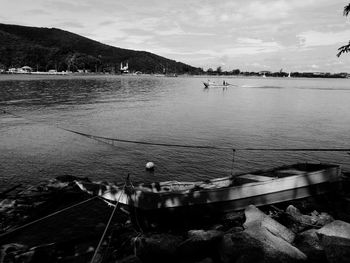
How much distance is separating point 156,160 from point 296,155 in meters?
13.2

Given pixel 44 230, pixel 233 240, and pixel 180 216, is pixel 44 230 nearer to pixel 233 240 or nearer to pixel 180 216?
pixel 180 216

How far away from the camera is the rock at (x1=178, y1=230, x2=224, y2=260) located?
11.2 m

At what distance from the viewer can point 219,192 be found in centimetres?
1495

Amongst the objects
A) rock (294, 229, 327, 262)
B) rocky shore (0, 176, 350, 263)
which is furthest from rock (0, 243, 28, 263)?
rock (294, 229, 327, 262)

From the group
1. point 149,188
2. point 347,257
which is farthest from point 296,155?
point 347,257

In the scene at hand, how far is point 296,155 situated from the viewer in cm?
2798

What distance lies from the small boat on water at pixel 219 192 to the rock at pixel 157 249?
2.59 metres

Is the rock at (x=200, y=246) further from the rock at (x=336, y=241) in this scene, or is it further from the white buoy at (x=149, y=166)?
the white buoy at (x=149, y=166)

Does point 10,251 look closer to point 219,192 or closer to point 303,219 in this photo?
point 219,192

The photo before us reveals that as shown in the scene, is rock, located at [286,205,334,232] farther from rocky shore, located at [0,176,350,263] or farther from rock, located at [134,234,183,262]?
rock, located at [134,234,183,262]

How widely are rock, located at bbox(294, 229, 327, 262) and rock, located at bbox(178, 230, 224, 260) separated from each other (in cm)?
318

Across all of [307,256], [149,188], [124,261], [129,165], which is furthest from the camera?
[129,165]

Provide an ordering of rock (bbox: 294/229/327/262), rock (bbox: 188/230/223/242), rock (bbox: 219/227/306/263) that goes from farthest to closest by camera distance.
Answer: rock (bbox: 188/230/223/242), rock (bbox: 294/229/327/262), rock (bbox: 219/227/306/263)

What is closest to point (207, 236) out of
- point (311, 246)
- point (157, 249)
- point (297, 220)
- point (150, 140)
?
point (157, 249)
